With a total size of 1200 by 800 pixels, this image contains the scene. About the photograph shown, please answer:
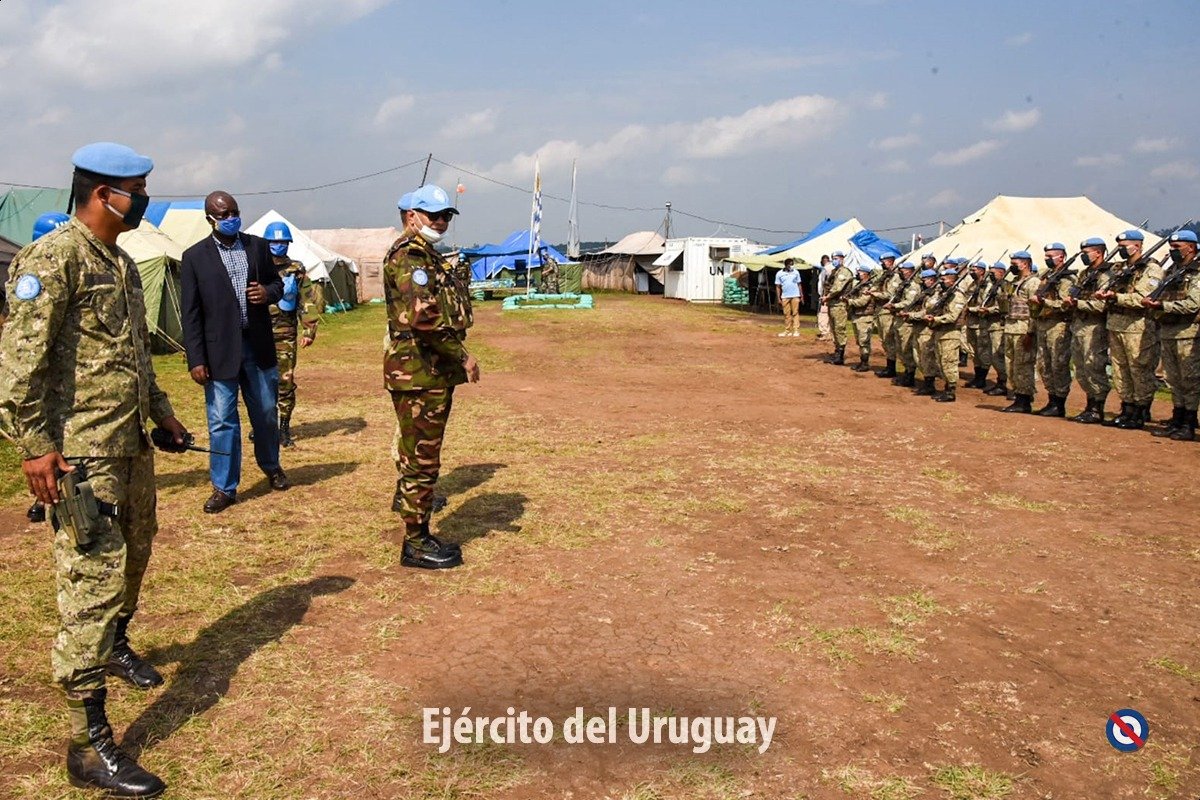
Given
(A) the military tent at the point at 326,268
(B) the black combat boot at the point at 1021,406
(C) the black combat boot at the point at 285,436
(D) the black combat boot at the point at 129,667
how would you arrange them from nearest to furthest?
(D) the black combat boot at the point at 129,667 → (C) the black combat boot at the point at 285,436 → (B) the black combat boot at the point at 1021,406 → (A) the military tent at the point at 326,268

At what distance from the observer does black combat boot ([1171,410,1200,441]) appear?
8484mm

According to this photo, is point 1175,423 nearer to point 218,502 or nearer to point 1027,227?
point 218,502

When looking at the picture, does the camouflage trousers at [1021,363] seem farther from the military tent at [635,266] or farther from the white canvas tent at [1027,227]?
the military tent at [635,266]

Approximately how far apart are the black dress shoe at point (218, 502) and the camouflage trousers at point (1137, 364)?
8.96m

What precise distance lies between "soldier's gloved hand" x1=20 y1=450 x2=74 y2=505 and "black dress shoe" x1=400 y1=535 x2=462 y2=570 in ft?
7.41

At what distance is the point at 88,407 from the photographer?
2.92 meters

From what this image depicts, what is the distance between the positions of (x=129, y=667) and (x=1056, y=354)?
10.1 meters

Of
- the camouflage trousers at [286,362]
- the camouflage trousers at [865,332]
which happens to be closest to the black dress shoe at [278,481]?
the camouflage trousers at [286,362]

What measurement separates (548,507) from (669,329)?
16334mm

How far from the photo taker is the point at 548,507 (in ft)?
19.8

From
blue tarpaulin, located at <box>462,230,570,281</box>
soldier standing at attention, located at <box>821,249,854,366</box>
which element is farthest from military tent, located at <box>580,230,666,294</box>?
soldier standing at attention, located at <box>821,249,854,366</box>

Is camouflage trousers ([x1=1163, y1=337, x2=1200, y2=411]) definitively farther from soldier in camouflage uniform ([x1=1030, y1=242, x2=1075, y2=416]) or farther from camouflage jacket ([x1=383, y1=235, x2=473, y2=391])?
camouflage jacket ([x1=383, y1=235, x2=473, y2=391])

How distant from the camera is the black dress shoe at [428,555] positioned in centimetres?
484

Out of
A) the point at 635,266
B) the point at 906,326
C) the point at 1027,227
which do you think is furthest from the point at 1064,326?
the point at 635,266
